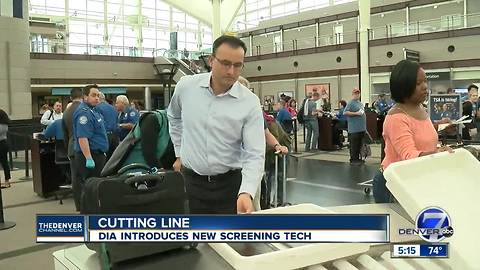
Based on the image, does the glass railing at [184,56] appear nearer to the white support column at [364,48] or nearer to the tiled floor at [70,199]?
the white support column at [364,48]

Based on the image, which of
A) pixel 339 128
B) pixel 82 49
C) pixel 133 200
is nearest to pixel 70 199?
pixel 133 200

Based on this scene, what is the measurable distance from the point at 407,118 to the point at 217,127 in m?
0.91

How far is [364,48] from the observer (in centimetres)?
2220

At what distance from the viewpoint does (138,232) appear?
1184 millimetres

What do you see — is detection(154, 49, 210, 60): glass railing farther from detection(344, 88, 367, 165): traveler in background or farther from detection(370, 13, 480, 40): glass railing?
detection(344, 88, 367, 165): traveler in background

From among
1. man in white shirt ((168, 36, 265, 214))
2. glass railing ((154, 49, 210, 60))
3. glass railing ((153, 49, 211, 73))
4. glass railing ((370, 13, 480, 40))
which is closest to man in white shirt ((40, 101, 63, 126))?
man in white shirt ((168, 36, 265, 214))

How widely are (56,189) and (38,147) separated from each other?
752 mm

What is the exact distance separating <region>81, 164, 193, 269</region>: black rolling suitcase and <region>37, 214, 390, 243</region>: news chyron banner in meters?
0.12

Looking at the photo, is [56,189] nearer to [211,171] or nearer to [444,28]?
[211,171]

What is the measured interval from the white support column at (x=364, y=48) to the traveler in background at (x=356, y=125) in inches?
466

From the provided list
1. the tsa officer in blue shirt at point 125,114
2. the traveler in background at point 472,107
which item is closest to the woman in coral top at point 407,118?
the traveler in background at point 472,107

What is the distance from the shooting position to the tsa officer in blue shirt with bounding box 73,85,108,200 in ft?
17.2

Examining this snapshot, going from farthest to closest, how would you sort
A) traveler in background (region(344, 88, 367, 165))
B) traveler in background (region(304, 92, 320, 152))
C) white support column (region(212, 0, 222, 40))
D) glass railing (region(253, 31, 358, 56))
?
white support column (region(212, 0, 222, 40))
glass railing (region(253, 31, 358, 56))
traveler in background (region(304, 92, 320, 152))
traveler in background (region(344, 88, 367, 165))

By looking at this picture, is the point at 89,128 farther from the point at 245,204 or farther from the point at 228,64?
the point at 245,204
